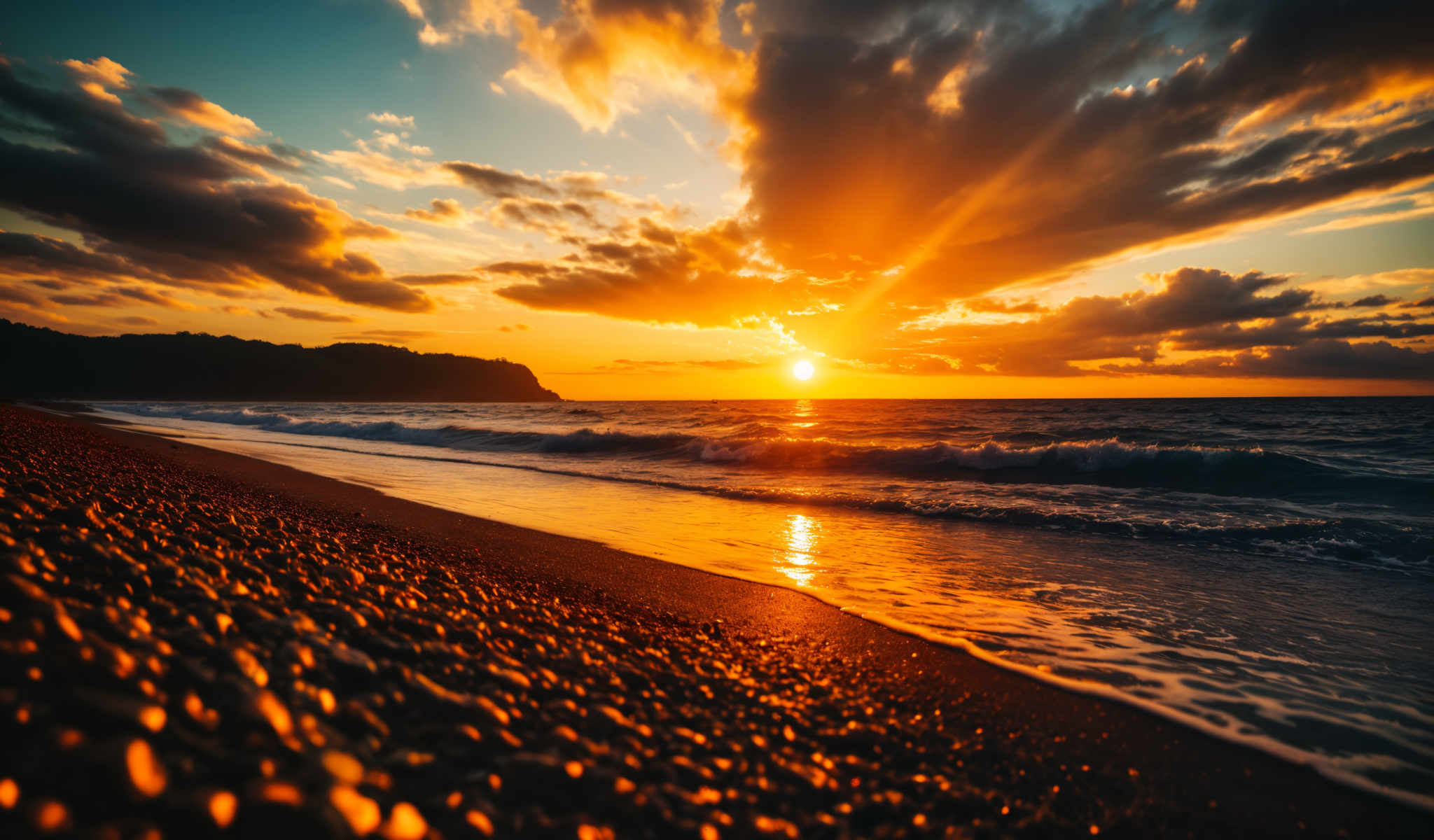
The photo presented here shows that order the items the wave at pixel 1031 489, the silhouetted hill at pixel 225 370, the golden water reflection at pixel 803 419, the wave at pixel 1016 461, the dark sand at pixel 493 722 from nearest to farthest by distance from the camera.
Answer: the dark sand at pixel 493 722
the wave at pixel 1031 489
the wave at pixel 1016 461
the golden water reflection at pixel 803 419
the silhouetted hill at pixel 225 370

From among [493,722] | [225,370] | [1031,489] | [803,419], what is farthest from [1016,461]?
[225,370]

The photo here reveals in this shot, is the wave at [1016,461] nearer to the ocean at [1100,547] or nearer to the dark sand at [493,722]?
the ocean at [1100,547]

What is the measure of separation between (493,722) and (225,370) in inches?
5722

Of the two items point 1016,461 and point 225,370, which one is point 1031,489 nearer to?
point 1016,461

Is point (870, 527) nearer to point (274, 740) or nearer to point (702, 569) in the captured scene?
point (702, 569)

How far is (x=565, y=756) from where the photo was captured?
174 centimetres

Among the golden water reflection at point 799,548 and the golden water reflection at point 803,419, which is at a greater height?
the golden water reflection at point 803,419

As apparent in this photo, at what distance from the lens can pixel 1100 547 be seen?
23.3 feet

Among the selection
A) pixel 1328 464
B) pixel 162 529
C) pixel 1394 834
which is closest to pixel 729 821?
pixel 1394 834

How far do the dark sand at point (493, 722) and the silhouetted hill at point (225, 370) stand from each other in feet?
395

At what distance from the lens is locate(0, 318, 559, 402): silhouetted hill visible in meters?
96.3

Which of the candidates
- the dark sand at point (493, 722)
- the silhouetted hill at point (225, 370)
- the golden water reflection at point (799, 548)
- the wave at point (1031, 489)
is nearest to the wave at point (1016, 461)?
the wave at point (1031, 489)

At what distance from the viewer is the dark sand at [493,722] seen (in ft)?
4.22

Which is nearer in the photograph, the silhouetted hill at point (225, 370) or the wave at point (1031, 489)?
the wave at point (1031, 489)
